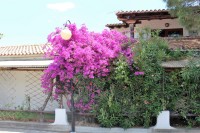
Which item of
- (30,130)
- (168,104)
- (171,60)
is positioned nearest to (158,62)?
(171,60)

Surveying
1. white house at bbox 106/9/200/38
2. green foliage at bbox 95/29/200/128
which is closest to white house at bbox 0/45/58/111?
green foliage at bbox 95/29/200/128

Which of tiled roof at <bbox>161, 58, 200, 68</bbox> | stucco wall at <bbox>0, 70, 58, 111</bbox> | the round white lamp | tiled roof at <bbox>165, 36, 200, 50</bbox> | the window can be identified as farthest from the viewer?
the window

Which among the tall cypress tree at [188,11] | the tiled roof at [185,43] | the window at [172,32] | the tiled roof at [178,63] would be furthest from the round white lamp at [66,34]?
the window at [172,32]

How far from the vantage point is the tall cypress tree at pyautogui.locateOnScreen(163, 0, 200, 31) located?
17.3 m

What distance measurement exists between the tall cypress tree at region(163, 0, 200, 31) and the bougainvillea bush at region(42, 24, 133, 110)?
3306mm

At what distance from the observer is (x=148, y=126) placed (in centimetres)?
1802

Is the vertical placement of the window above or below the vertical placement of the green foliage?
above

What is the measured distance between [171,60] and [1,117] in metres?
11.1

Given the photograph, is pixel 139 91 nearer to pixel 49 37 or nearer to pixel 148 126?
pixel 148 126

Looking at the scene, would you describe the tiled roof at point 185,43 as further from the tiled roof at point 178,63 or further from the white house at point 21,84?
the white house at point 21,84

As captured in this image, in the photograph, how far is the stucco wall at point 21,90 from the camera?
23953mm

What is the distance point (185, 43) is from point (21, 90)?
40.3 ft

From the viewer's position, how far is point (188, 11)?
1738 cm

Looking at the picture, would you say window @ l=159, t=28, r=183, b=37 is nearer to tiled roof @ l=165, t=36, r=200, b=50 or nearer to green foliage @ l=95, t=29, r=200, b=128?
tiled roof @ l=165, t=36, r=200, b=50
